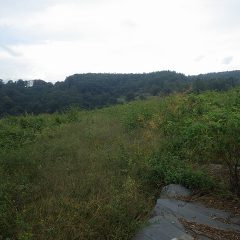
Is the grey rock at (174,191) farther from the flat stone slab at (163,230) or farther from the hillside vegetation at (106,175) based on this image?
the flat stone slab at (163,230)

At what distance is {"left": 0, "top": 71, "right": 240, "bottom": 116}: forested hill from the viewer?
34250mm

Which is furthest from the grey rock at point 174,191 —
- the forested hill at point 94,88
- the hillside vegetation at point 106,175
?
the forested hill at point 94,88

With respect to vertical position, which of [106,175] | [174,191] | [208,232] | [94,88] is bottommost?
[208,232]

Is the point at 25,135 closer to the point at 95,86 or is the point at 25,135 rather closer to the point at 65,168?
the point at 65,168

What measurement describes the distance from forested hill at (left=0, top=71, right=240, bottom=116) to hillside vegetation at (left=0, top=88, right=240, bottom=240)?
12.5m

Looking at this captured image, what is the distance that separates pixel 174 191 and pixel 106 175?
4.24ft

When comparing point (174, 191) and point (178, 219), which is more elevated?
point (174, 191)

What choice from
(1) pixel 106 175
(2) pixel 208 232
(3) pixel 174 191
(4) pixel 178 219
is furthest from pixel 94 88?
(2) pixel 208 232

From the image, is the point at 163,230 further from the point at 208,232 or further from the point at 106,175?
the point at 106,175

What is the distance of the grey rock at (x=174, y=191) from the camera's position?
5.92 metres

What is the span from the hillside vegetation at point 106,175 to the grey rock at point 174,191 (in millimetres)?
160

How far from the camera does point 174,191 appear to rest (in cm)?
599

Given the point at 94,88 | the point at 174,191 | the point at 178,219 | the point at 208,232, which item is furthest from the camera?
the point at 94,88

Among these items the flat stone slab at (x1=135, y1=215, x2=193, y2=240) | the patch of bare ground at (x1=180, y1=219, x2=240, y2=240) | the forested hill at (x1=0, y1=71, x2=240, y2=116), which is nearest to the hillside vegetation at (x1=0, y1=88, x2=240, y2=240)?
the flat stone slab at (x1=135, y1=215, x2=193, y2=240)
